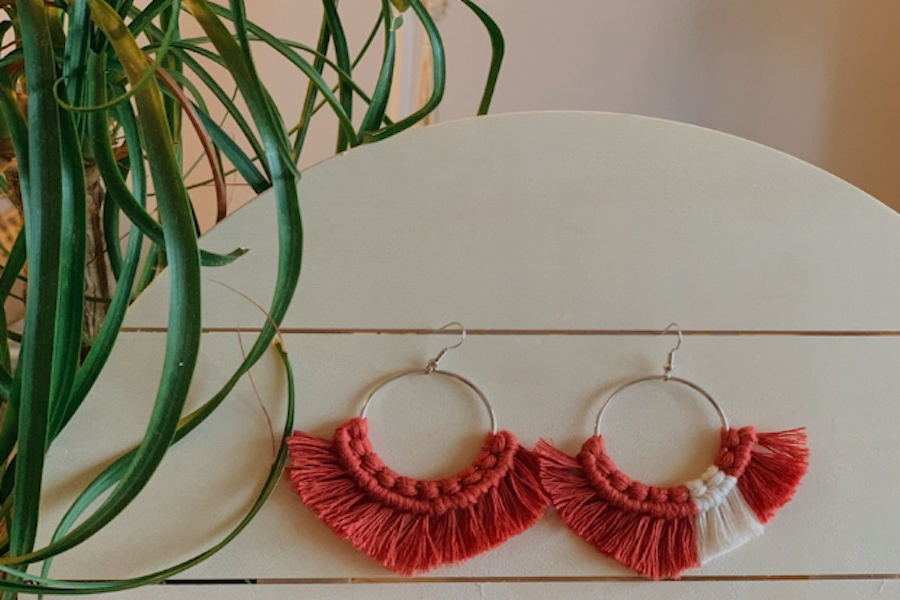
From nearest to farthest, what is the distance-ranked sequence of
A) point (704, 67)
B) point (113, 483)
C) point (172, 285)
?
point (172, 285), point (113, 483), point (704, 67)

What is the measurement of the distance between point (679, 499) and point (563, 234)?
Result: 0.22 metres

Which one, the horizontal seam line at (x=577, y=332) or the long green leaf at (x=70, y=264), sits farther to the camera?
the horizontal seam line at (x=577, y=332)

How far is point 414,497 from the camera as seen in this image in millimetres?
583

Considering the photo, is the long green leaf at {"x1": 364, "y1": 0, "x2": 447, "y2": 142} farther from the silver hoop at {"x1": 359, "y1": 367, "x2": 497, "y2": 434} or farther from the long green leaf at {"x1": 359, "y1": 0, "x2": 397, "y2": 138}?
the silver hoop at {"x1": 359, "y1": 367, "x2": 497, "y2": 434}

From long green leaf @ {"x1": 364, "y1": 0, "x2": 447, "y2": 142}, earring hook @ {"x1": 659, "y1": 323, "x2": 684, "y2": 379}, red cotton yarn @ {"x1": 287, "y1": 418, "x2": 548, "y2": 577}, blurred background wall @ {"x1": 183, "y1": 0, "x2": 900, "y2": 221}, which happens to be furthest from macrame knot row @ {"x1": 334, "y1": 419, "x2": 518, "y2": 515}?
blurred background wall @ {"x1": 183, "y1": 0, "x2": 900, "y2": 221}

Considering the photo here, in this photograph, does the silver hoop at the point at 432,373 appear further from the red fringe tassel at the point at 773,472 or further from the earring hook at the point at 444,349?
the red fringe tassel at the point at 773,472

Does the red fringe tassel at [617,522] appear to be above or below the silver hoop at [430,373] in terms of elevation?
below

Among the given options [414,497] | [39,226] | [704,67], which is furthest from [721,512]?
[704,67]

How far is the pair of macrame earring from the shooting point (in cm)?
58

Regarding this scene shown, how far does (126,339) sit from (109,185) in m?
0.13

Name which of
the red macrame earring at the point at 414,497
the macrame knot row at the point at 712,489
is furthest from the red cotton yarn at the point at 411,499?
the macrame knot row at the point at 712,489

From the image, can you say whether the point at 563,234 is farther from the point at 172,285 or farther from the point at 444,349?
the point at 172,285

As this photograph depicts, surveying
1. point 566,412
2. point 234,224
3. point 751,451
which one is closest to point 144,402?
point 234,224

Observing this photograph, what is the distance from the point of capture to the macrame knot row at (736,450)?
59cm
